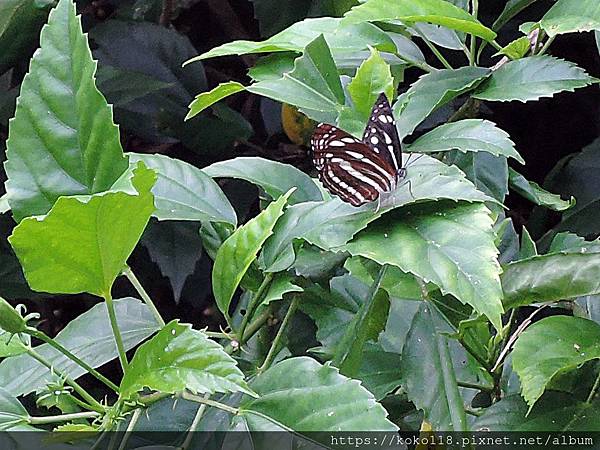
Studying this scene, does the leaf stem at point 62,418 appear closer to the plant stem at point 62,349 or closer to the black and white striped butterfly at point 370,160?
the plant stem at point 62,349

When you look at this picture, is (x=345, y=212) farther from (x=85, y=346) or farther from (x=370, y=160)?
(x=85, y=346)

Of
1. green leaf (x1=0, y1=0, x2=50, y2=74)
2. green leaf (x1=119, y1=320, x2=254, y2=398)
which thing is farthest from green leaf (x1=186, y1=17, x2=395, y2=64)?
green leaf (x1=0, y1=0, x2=50, y2=74)

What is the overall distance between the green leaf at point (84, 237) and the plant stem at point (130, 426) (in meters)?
0.11

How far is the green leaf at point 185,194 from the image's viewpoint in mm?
667

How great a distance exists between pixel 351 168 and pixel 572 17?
291 mm

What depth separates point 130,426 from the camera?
58 cm

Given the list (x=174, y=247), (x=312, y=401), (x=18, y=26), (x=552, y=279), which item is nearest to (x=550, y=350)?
(x=552, y=279)

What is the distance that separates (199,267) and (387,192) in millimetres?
752

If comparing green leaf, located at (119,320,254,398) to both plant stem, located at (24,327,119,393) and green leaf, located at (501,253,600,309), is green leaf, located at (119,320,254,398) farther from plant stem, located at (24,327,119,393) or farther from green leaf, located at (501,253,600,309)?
green leaf, located at (501,253,600,309)

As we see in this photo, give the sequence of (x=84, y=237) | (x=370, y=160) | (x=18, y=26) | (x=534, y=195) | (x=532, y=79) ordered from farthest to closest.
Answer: (x=18, y=26)
(x=534, y=195)
(x=532, y=79)
(x=370, y=160)
(x=84, y=237)

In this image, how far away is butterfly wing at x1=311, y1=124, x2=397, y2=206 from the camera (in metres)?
0.61

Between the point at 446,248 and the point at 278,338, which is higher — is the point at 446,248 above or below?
above

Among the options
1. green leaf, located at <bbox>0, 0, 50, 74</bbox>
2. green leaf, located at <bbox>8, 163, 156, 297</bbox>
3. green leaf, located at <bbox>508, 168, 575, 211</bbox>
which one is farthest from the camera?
green leaf, located at <bbox>0, 0, 50, 74</bbox>

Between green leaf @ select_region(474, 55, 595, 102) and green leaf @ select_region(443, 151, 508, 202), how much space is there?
0.28 feet
